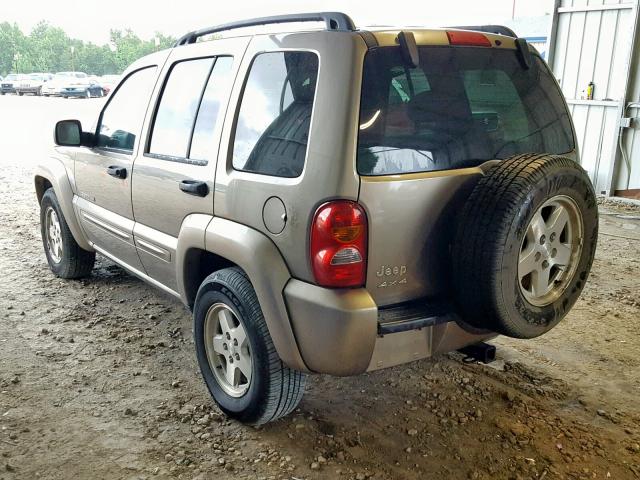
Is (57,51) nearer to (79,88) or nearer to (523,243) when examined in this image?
(79,88)

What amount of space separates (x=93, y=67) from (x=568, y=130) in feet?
141

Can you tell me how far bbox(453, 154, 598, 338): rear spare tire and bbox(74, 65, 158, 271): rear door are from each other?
2.15m

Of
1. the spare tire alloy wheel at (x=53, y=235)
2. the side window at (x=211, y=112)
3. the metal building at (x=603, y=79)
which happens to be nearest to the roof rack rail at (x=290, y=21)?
the side window at (x=211, y=112)

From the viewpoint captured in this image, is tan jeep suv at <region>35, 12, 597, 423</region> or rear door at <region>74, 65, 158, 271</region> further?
rear door at <region>74, 65, 158, 271</region>

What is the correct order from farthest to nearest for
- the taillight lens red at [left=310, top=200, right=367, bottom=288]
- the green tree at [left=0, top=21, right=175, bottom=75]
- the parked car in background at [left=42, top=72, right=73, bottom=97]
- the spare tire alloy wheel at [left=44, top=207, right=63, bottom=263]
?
the green tree at [left=0, top=21, right=175, bottom=75]
the parked car in background at [left=42, top=72, right=73, bottom=97]
the spare tire alloy wheel at [left=44, top=207, right=63, bottom=263]
the taillight lens red at [left=310, top=200, right=367, bottom=288]

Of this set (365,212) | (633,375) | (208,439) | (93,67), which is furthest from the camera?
(93,67)

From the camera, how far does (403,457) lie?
2756 millimetres

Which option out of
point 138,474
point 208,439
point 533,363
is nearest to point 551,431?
point 533,363

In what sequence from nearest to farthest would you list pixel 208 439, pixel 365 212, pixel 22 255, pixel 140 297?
pixel 365 212 → pixel 208 439 → pixel 140 297 → pixel 22 255

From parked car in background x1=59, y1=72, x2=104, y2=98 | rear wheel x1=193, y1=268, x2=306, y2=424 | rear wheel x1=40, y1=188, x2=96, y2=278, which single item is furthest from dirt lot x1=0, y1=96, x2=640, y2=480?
parked car in background x1=59, y1=72, x2=104, y2=98

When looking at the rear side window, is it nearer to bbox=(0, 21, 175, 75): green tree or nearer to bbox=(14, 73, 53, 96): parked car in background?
bbox=(14, 73, 53, 96): parked car in background

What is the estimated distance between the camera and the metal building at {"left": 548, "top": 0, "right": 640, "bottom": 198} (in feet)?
27.0

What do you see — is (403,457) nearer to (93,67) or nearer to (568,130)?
(568,130)

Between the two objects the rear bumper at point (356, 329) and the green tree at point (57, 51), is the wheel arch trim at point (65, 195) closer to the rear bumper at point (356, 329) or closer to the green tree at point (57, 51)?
the rear bumper at point (356, 329)
